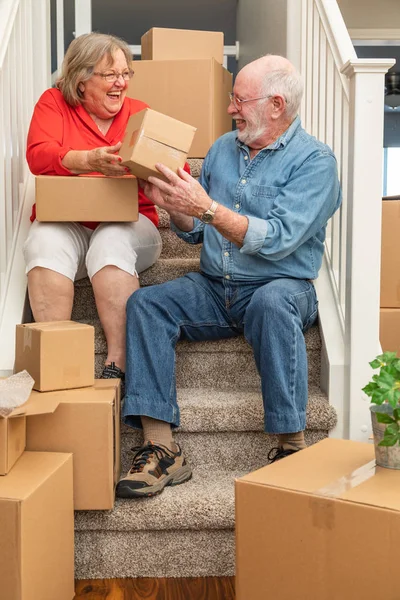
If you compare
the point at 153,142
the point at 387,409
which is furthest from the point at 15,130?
the point at 387,409

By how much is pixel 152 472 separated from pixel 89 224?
2.45 ft

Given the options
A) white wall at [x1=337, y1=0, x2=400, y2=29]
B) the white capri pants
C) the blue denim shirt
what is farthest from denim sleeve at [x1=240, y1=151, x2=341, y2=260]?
white wall at [x1=337, y1=0, x2=400, y2=29]

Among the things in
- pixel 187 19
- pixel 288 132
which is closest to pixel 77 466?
pixel 288 132

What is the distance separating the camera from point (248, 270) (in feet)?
6.38

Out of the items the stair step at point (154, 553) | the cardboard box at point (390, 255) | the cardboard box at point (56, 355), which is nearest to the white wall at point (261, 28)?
the cardboard box at point (390, 255)

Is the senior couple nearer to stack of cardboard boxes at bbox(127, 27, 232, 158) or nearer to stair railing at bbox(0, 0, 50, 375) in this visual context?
stair railing at bbox(0, 0, 50, 375)

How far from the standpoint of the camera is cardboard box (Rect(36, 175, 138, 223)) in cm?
191

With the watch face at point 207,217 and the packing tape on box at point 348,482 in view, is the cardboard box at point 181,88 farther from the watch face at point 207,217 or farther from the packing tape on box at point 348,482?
the packing tape on box at point 348,482

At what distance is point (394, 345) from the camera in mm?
2676

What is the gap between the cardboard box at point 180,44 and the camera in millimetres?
3023

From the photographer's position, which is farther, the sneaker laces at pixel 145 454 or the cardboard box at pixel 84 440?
the sneaker laces at pixel 145 454

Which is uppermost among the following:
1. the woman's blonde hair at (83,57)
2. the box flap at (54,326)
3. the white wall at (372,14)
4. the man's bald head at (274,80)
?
the white wall at (372,14)

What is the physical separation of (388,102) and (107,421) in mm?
6444

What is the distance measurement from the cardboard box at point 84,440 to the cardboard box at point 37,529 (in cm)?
5
